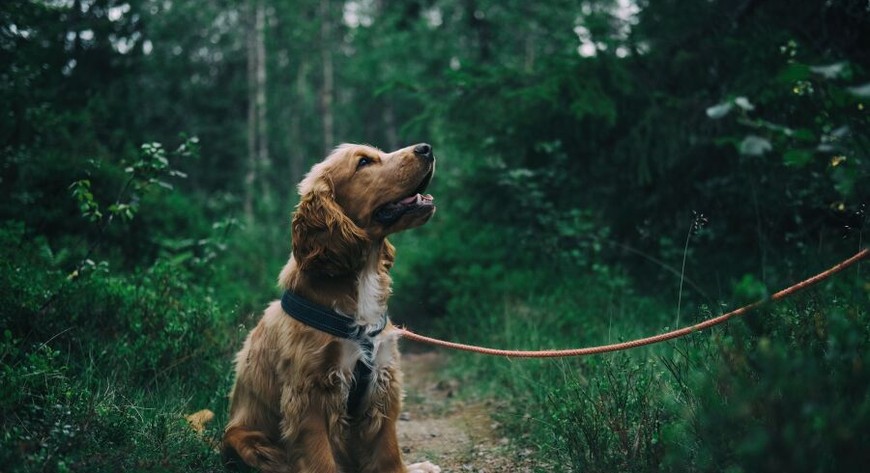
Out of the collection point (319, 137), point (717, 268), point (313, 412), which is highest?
point (319, 137)

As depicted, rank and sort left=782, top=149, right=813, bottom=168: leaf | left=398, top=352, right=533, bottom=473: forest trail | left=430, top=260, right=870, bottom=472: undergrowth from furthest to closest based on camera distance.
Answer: left=398, top=352, right=533, bottom=473: forest trail < left=782, top=149, right=813, bottom=168: leaf < left=430, top=260, right=870, bottom=472: undergrowth

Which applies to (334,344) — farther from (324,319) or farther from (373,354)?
(373,354)

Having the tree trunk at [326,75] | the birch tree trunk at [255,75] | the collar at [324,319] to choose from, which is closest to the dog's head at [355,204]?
the collar at [324,319]

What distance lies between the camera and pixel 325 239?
126 inches

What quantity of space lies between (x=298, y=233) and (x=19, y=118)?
3941 millimetres

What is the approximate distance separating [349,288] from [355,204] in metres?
0.52

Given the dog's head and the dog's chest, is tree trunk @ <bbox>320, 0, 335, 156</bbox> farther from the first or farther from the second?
the dog's chest

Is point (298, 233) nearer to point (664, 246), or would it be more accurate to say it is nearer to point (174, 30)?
point (664, 246)

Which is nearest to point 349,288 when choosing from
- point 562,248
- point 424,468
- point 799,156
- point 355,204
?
point 355,204

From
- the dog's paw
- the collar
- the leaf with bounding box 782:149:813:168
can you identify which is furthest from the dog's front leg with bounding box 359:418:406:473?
the leaf with bounding box 782:149:813:168

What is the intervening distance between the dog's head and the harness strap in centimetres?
21

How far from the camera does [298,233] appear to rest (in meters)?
3.27

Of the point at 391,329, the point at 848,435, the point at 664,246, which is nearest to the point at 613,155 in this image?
the point at 664,246

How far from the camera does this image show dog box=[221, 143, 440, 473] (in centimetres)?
304
